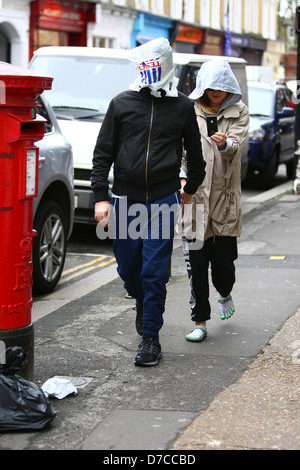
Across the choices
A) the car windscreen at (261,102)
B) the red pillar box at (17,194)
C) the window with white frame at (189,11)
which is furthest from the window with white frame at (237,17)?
the red pillar box at (17,194)

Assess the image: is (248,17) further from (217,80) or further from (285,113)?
(217,80)

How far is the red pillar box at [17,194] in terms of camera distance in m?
4.16

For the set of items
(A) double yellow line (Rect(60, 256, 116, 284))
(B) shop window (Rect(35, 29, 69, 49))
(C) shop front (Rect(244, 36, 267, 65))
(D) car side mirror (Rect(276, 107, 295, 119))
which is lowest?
(A) double yellow line (Rect(60, 256, 116, 284))

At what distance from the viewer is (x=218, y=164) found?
553 centimetres

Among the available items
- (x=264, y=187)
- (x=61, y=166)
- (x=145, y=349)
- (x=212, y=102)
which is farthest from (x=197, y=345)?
(x=264, y=187)

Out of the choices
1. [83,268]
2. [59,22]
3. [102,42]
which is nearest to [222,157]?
[83,268]

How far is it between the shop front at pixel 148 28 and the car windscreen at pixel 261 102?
13.7 m

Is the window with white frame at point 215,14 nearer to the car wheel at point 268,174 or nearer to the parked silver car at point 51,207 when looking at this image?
the car wheel at point 268,174

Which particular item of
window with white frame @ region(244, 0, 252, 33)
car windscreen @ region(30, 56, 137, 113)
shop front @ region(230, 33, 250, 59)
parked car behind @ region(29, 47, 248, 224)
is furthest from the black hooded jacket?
window with white frame @ region(244, 0, 252, 33)

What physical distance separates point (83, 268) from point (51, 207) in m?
1.26

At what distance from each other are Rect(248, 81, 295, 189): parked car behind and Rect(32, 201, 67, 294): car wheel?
7939 mm

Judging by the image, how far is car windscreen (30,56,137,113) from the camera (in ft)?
33.2

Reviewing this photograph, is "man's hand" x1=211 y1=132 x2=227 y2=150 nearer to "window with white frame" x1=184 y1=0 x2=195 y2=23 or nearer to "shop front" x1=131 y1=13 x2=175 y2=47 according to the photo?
"shop front" x1=131 y1=13 x2=175 y2=47

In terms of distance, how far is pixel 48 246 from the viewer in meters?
7.13
